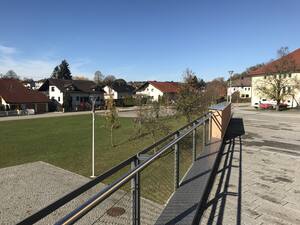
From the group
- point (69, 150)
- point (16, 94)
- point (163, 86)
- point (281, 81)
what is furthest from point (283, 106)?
point (16, 94)

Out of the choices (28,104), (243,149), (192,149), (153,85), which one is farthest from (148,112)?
(153,85)

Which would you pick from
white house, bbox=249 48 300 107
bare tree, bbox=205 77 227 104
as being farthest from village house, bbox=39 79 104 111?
white house, bbox=249 48 300 107

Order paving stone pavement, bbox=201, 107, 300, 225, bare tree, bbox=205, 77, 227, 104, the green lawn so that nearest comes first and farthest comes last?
paving stone pavement, bbox=201, 107, 300, 225
the green lawn
bare tree, bbox=205, 77, 227, 104

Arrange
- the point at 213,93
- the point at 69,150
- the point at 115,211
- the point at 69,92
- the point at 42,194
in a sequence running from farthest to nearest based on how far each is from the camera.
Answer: the point at 69,92
the point at 213,93
the point at 69,150
the point at 42,194
the point at 115,211

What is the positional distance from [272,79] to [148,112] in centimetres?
3478

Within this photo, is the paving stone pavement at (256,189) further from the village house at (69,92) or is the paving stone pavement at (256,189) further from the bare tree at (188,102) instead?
the village house at (69,92)

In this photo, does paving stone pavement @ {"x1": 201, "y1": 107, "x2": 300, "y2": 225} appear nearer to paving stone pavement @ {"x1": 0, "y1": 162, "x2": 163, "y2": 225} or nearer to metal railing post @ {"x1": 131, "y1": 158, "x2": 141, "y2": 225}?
paving stone pavement @ {"x1": 0, "y1": 162, "x2": 163, "y2": 225}

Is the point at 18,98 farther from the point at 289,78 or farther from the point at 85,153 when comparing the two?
the point at 289,78

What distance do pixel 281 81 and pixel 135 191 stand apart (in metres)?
43.9

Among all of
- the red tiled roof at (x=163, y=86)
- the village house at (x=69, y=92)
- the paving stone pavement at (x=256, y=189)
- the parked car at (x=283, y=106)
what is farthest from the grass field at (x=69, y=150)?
the red tiled roof at (x=163, y=86)

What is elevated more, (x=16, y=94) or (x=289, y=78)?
(x=289, y=78)

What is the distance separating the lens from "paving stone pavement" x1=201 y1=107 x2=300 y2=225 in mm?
4875

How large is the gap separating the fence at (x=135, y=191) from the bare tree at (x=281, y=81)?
38.8 m

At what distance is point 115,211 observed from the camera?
3.12m
